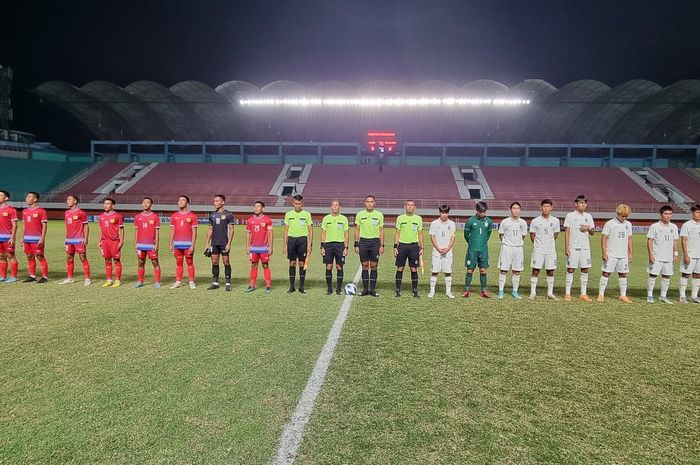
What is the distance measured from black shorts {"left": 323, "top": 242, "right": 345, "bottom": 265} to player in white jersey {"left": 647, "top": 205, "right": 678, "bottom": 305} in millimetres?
6567

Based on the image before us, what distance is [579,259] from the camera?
27.1 ft

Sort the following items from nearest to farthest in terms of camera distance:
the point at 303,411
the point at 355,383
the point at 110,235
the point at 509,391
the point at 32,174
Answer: the point at 303,411
the point at 509,391
the point at 355,383
the point at 110,235
the point at 32,174

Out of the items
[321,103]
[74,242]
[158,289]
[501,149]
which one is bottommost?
[158,289]

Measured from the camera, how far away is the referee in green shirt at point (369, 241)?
8242 mm

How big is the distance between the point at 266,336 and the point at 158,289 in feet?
14.6

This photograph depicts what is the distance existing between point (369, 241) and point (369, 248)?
162mm

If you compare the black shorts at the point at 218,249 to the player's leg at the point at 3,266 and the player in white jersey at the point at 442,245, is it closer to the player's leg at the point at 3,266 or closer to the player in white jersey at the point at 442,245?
the player in white jersey at the point at 442,245

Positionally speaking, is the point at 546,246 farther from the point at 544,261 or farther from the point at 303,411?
the point at 303,411

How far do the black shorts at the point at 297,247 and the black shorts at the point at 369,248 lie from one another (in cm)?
126

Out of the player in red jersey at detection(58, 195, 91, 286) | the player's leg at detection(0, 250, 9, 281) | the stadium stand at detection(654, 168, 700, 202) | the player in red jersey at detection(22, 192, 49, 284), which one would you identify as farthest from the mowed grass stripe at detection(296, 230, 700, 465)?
the stadium stand at detection(654, 168, 700, 202)

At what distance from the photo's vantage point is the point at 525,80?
34.1 metres

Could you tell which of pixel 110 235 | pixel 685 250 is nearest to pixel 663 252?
pixel 685 250

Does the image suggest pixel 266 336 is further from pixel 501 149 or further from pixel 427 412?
pixel 501 149

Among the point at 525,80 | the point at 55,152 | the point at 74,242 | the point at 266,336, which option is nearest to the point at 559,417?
the point at 266,336
